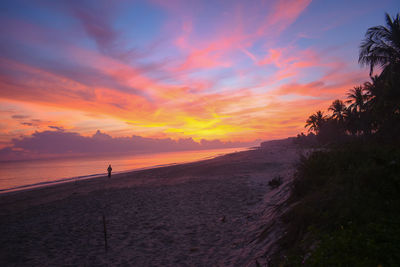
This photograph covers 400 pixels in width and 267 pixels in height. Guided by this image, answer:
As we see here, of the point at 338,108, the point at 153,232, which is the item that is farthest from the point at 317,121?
the point at 153,232

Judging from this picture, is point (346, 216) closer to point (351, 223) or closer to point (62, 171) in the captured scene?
point (351, 223)

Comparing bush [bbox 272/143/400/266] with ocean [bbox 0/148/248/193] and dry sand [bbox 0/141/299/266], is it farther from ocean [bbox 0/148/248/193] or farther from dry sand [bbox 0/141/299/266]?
ocean [bbox 0/148/248/193]

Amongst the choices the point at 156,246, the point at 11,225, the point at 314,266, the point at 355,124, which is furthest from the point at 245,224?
the point at 355,124

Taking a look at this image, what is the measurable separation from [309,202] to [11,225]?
15480 millimetres

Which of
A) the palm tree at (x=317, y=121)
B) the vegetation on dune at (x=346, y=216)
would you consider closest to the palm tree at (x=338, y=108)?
the palm tree at (x=317, y=121)

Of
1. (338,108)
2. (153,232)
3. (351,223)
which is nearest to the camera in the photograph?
(351,223)

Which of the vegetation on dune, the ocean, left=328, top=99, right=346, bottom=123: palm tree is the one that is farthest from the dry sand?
left=328, top=99, right=346, bottom=123: palm tree

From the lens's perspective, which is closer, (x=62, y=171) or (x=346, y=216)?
(x=346, y=216)

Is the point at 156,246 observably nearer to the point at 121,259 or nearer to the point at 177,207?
the point at 121,259

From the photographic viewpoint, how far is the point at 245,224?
9188 mm

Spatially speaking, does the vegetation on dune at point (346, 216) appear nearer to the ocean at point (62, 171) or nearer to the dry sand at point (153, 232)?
the dry sand at point (153, 232)

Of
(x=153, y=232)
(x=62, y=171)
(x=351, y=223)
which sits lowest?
(x=153, y=232)

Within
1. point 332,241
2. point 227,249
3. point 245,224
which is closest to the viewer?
point 332,241

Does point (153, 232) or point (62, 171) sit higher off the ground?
point (62, 171)
